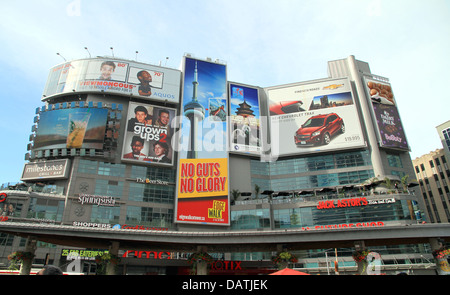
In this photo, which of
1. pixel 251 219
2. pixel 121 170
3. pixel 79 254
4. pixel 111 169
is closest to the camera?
pixel 79 254

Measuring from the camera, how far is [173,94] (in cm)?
8244

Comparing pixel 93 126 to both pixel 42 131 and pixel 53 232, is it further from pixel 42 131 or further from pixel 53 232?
pixel 53 232

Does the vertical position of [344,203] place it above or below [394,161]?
below

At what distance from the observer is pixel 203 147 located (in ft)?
249

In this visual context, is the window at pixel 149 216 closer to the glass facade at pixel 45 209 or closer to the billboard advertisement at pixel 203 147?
the billboard advertisement at pixel 203 147

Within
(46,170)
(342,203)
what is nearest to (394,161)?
(342,203)

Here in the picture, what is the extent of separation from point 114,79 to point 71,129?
17036 mm

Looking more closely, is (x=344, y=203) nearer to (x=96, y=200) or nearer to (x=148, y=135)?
(x=148, y=135)

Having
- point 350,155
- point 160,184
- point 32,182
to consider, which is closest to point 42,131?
point 32,182

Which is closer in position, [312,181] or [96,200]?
[96,200]

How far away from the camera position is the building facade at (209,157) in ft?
216

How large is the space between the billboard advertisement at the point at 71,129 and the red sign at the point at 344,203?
53.4 meters

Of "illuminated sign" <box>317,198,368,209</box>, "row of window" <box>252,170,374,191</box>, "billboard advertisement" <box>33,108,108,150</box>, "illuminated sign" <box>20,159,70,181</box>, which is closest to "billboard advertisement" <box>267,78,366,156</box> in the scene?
"row of window" <box>252,170,374,191</box>
